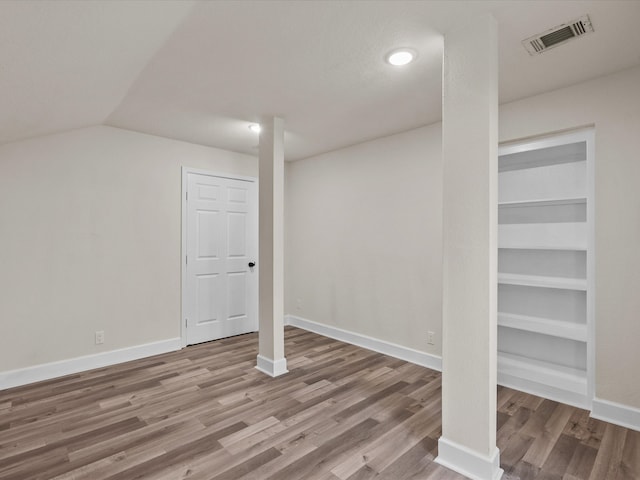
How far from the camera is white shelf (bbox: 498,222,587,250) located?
8.96 ft

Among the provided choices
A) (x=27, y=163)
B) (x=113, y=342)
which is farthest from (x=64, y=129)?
(x=113, y=342)

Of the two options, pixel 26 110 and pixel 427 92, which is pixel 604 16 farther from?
pixel 26 110

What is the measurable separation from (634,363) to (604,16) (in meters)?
2.23

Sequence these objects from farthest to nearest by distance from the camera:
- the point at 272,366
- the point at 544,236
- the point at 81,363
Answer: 1. the point at 81,363
2. the point at 272,366
3. the point at 544,236

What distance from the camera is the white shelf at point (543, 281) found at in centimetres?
266

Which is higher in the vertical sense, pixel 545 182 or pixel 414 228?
pixel 545 182

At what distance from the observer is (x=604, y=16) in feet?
5.84

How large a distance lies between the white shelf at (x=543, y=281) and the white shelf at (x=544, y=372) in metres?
0.69

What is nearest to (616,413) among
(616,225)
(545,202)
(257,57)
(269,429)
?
(616,225)

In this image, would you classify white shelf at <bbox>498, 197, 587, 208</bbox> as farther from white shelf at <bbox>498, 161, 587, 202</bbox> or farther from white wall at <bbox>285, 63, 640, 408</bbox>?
white wall at <bbox>285, 63, 640, 408</bbox>

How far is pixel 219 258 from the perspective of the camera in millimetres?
4461

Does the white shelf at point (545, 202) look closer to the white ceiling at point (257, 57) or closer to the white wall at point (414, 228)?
the white wall at point (414, 228)

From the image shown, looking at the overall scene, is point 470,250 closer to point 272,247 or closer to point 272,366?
point 272,247

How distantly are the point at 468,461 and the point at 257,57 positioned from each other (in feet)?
9.09
